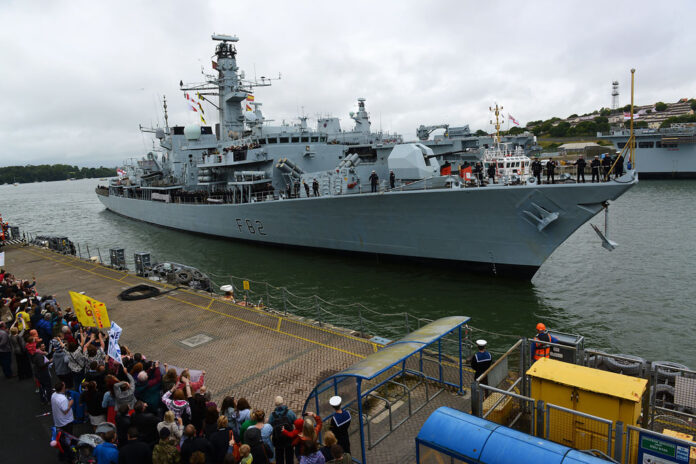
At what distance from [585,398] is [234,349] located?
22.7 feet

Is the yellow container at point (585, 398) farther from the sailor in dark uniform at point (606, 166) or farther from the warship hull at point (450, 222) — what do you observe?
the sailor in dark uniform at point (606, 166)

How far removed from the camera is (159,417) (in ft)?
17.7

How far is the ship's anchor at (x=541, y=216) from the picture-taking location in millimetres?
13820

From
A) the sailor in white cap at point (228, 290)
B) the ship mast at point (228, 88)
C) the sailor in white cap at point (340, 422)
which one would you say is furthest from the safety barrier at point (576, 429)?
the ship mast at point (228, 88)

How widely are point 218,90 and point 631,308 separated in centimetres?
2872

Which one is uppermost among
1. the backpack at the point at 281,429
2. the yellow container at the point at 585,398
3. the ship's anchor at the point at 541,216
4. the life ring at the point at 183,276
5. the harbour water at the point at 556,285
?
the ship's anchor at the point at 541,216

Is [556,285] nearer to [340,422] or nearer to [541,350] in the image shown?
[541,350]

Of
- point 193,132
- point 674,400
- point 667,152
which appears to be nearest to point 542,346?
point 674,400

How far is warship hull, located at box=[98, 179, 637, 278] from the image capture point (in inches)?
543

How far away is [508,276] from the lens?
1591 centimetres

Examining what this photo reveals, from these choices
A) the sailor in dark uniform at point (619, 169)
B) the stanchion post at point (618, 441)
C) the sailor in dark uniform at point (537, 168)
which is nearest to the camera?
the stanchion post at point (618, 441)

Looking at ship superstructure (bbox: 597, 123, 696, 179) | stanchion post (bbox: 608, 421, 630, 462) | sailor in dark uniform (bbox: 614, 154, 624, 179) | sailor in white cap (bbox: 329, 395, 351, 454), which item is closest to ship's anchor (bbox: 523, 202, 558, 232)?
sailor in dark uniform (bbox: 614, 154, 624, 179)

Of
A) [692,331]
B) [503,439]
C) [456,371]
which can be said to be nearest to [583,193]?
[692,331]

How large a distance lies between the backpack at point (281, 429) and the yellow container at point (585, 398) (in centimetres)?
297
